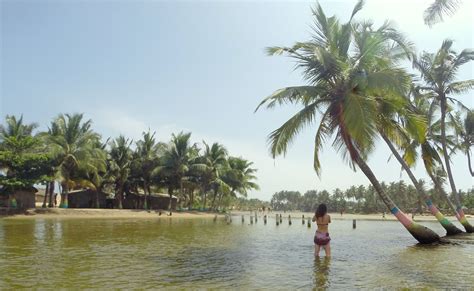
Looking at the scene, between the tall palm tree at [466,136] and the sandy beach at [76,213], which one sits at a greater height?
the tall palm tree at [466,136]

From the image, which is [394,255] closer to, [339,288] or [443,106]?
[339,288]

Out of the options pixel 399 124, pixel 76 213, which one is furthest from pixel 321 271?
pixel 76 213

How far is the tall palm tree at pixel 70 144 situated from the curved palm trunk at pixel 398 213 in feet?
112

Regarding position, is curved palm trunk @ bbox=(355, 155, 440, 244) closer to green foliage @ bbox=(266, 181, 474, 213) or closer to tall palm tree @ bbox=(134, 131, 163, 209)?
tall palm tree @ bbox=(134, 131, 163, 209)

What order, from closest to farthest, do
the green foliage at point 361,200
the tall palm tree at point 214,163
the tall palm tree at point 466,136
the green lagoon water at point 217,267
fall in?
the green lagoon water at point 217,267
the tall palm tree at point 466,136
the tall palm tree at point 214,163
the green foliage at point 361,200

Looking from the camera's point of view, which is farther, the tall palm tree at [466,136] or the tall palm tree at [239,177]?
the tall palm tree at [239,177]

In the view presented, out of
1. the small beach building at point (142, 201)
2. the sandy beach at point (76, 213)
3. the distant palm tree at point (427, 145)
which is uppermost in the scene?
the distant palm tree at point (427, 145)

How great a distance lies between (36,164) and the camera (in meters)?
38.2

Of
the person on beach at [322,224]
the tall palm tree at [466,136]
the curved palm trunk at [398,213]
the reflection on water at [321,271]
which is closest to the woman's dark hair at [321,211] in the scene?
the person on beach at [322,224]

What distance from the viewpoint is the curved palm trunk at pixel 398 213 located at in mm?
16969

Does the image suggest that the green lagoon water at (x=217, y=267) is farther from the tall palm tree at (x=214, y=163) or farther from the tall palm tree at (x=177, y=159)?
the tall palm tree at (x=214, y=163)

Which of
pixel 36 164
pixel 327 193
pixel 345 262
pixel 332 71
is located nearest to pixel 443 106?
pixel 332 71

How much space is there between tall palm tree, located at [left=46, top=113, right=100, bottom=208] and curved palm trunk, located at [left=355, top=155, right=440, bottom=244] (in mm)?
34211

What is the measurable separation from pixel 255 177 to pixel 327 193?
8493 cm
